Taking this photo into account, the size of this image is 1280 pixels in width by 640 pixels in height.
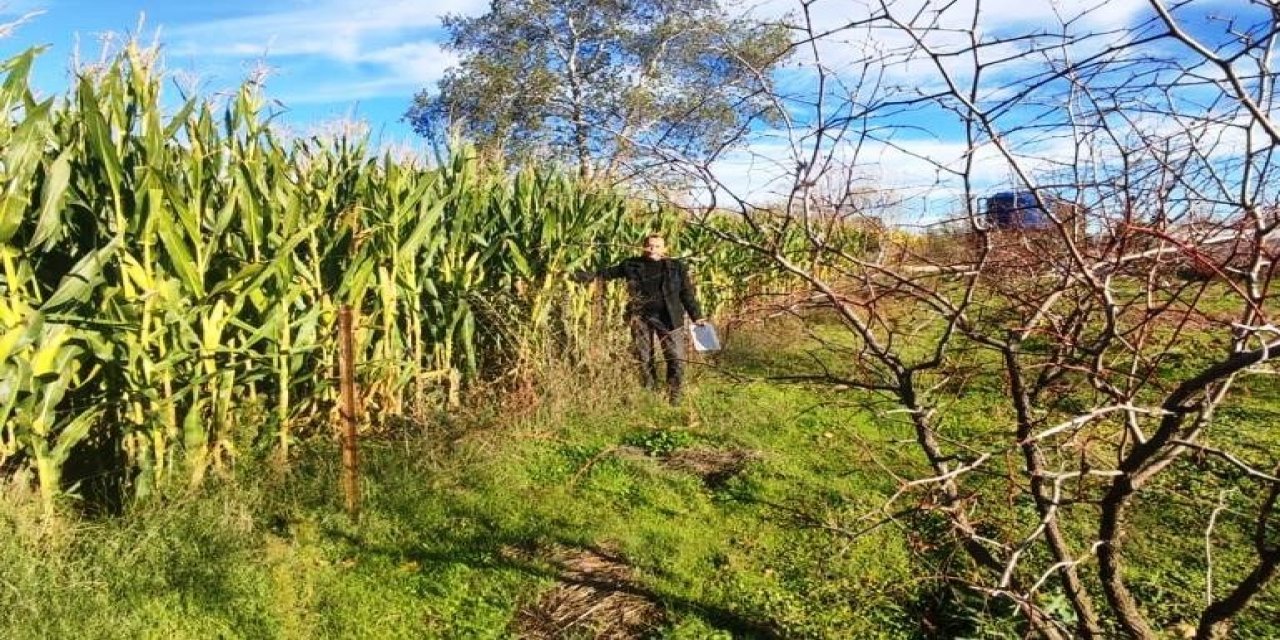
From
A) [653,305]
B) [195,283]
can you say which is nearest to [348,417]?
[195,283]

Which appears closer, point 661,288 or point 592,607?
point 592,607

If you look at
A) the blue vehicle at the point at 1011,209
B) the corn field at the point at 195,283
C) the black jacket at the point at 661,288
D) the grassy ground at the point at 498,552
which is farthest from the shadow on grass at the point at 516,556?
the black jacket at the point at 661,288

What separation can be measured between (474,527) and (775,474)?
1906 millimetres

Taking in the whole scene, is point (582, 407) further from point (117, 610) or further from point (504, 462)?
point (117, 610)

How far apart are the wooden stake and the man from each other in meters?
3.17

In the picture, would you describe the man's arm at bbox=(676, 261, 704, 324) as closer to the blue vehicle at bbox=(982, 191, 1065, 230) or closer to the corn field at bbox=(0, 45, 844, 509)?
the corn field at bbox=(0, 45, 844, 509)

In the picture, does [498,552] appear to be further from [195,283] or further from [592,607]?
[195,283]

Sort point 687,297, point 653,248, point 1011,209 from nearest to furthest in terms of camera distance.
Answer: point 1011,209 → point 653,248 → point 687,297

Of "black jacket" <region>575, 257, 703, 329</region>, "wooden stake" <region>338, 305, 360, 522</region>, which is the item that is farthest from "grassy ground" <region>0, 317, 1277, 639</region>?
"black jacket" <region>575, 257, 703, 329</region>

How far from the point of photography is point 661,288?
7.56m

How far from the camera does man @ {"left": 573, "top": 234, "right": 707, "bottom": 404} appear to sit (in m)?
7.36

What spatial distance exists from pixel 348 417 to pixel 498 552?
1.00 m

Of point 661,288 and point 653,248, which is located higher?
point 653,248

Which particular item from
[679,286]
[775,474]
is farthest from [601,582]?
[679,286]
